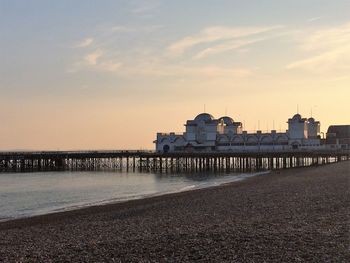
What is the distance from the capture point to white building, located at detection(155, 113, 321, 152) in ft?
263

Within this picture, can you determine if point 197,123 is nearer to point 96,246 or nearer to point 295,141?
point 295,141

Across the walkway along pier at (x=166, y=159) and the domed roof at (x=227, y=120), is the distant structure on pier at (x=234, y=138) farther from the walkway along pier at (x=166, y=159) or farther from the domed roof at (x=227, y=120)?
the walkway along pier at (x=166, y=159)

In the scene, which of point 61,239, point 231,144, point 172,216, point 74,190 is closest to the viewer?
point 61,239

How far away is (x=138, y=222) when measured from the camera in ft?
51.6

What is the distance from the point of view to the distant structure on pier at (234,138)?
8019 cm

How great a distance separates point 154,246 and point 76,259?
1.67 m

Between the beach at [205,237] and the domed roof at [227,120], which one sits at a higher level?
the domed roof at [227,120]

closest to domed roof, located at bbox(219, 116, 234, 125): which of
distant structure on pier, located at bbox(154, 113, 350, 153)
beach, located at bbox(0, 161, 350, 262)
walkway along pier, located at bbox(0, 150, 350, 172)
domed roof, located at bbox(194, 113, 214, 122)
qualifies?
distant structure on pier, located at bbox(154, 113, 350, 153)

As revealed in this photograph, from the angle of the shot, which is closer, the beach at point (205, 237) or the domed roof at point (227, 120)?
the beach at point (205, 237)

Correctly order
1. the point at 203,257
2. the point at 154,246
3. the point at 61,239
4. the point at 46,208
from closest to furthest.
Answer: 1. the point at 203,257
2. the point at 154,246
3. the point at 61,239
4. the point at 46,208

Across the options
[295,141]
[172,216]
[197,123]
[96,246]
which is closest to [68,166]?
[197,123]

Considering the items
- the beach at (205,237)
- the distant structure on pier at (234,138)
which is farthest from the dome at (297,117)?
the beach at (205,237)

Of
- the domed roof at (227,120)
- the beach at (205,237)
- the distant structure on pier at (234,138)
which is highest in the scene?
the domed roof at (227,120)

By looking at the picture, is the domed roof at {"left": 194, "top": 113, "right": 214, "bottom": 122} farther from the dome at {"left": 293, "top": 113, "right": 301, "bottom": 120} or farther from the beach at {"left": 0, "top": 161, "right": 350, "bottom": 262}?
the beach at {"left": 0, "top": 161, "right": 350, "bottom": 262}
